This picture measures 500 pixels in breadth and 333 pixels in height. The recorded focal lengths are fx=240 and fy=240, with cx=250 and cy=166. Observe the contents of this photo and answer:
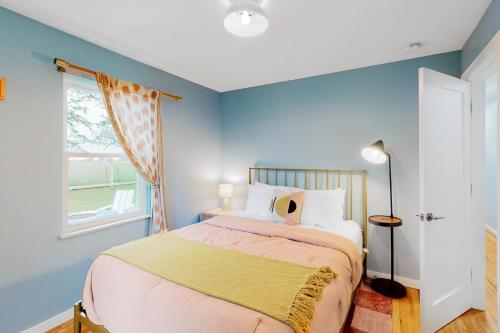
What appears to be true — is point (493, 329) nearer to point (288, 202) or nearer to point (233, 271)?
point (288, 202)

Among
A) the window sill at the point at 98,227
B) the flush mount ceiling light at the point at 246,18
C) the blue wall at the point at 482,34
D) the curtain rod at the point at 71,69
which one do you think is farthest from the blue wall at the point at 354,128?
the curtain rod at the point at 71,69

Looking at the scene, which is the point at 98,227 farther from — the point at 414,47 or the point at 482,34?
the point at 482,34

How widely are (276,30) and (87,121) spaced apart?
198cm

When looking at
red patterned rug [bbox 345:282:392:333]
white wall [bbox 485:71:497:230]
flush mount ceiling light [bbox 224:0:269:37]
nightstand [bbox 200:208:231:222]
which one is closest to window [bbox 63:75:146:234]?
nightstand [bbox 200:208:231:222]

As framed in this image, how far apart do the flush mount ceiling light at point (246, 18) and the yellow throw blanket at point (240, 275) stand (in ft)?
5.34

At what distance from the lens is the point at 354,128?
291 cm

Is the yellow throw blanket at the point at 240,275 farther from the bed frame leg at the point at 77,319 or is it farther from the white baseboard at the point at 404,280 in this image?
the white baseboard at the point at 404,280

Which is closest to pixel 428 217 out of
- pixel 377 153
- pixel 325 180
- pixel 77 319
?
pixel 377 153

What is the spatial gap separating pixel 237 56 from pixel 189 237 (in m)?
1.92

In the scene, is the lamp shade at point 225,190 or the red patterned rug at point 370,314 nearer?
the red patterned rug at point 370,314

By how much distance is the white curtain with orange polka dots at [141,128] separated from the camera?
2396 millimetres

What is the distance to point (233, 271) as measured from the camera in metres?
1.55

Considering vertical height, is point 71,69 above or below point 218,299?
above

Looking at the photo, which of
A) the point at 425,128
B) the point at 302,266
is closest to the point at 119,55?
the point at 302,266
